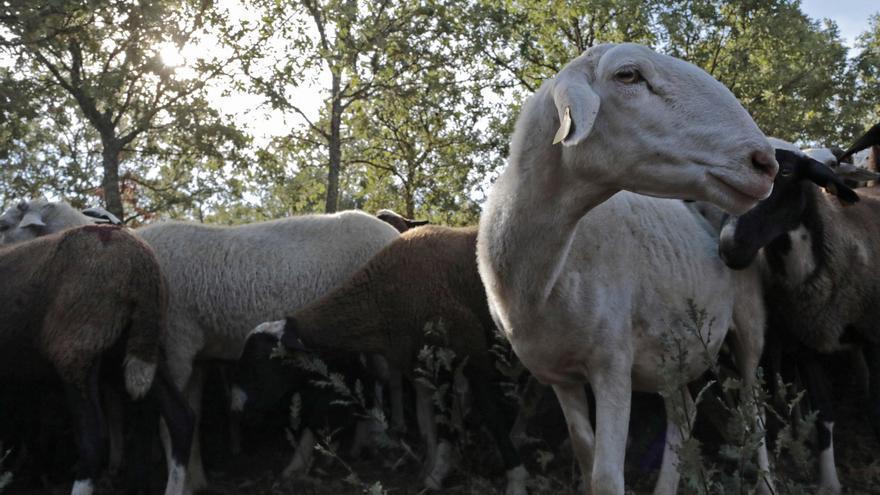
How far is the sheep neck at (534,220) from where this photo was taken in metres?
3.77

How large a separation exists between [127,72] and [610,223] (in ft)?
51.9

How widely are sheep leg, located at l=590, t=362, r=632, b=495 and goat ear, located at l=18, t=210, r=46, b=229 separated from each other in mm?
6936

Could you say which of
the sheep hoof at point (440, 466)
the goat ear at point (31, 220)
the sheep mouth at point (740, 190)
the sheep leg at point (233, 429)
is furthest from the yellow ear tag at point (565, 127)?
the goat ear at point (31, 220)

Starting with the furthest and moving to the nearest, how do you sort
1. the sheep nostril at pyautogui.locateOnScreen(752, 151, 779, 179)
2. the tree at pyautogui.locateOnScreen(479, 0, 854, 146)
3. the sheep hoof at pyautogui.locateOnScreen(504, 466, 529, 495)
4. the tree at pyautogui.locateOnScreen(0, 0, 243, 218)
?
the tree at pyautogui.locateOnScreen(479, 0, 854, 146)
the tree at pyautogui.locateOnScreen(0, 0, 243, 218)
the sheep hoof at pyautogui.locateOnScreen(504, 466, 529, 495)
the sheep nostril at pyautogui.locateOnScreen(752, 151, 779, 179)

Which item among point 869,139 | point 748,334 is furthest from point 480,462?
point 869,139

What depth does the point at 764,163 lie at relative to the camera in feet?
10.8

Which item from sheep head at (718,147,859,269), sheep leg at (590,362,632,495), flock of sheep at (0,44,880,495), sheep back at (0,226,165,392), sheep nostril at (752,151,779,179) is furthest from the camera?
sheep back at (0,226,165,392)

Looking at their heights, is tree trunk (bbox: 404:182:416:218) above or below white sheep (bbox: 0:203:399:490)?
below

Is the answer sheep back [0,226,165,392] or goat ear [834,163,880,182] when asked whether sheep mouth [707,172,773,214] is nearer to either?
goat ear [834,163,880,182]

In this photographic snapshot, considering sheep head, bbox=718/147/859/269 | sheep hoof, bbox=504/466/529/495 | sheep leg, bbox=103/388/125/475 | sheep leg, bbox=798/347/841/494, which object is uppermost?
sheep head, bbox=718/147/859/269

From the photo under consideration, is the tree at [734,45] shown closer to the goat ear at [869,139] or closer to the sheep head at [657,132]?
the goat ear at [869,139]

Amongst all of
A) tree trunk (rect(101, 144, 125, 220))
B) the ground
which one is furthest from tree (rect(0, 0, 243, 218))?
the ground

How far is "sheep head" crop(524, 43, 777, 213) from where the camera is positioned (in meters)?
3.31

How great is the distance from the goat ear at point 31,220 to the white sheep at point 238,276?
1.50 metres
